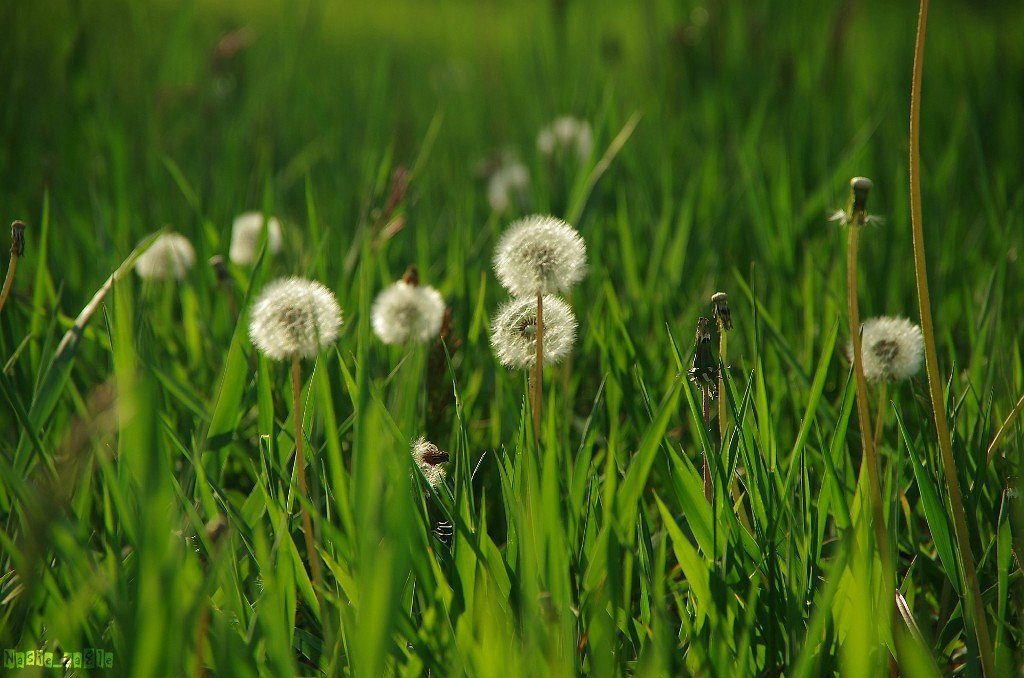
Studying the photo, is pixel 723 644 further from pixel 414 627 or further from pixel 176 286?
pixel 176 286

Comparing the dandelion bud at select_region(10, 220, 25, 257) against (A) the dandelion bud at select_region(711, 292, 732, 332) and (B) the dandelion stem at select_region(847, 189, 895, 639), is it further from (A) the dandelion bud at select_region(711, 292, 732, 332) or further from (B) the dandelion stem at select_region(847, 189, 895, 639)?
(B) the dandelion stem at select_region(847, 189, 895, 639)

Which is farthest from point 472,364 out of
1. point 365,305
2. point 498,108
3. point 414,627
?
point 498,108

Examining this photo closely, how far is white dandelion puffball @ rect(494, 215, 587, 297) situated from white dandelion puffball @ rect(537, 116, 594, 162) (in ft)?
3.73

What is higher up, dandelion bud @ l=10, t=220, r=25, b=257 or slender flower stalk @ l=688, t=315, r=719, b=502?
dandelion bud @ l=10, t=220, r=25, b=257

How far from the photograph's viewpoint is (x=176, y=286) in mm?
1803

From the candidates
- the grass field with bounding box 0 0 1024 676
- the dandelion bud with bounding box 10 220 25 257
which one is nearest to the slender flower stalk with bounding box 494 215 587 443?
the grass field with bounding box 0 0 1024 676

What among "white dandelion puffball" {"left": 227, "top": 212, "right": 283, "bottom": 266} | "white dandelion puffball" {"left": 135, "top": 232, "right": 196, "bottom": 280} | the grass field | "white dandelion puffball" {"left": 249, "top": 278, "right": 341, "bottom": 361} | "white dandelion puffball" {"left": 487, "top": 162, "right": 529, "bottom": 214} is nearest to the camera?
the grass field

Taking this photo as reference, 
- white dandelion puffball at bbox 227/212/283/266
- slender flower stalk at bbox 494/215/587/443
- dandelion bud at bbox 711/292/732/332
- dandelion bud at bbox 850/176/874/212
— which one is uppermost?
white dandelion puffball at bbox 227/212/283/266

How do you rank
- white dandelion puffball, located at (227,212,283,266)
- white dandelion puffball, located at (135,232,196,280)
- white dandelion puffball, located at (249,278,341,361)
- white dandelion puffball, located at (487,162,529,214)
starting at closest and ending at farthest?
white dandelion puffball, located at (249,278,341,361) → white dandelion puffball, located at (135,232,196,280) → white dandelion puffball, located at (227,212,283,266) → white dandelion puffball, located at (487,162,529,214)

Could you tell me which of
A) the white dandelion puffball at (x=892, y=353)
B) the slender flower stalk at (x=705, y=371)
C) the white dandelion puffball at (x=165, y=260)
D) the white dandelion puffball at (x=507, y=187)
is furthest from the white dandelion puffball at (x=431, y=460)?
the white dandelion puffball at (x=507, y=187)

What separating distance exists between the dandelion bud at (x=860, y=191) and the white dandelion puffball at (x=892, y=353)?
13.0 inches

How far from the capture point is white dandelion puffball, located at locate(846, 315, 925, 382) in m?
0.99

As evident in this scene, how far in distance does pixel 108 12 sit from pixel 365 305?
2921mm

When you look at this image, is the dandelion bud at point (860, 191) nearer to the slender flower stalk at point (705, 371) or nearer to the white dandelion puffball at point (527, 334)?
the slender flower stalk at point (705, 371)
